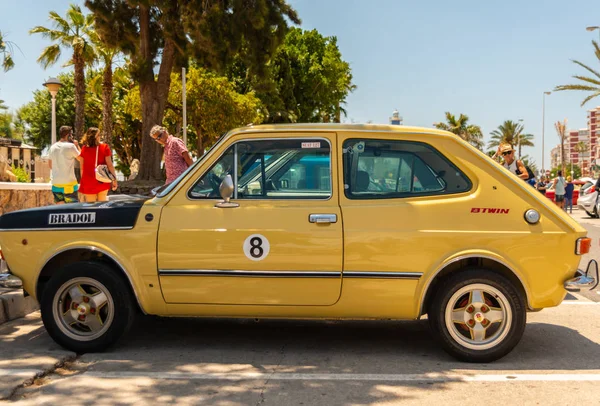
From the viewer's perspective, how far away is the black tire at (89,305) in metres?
5.20

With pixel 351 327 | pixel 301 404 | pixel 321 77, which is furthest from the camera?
pixel 321 77

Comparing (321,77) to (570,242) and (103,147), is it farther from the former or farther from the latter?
(570,242)

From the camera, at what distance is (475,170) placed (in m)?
5.12

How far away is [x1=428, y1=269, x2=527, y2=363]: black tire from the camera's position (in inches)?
195

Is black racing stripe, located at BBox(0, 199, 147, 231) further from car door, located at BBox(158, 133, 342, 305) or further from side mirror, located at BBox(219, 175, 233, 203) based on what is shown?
side mirror, located at BBox(219, 175, 233, 203)

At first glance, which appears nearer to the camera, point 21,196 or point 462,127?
point 21,196

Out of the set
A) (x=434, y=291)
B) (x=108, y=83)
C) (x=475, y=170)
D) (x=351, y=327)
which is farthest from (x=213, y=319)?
(x=108, y=83)

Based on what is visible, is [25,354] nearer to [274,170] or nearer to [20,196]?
[274,170]

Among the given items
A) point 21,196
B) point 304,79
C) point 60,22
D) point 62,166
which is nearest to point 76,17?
point 60,22

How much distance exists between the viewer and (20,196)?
1259 cm

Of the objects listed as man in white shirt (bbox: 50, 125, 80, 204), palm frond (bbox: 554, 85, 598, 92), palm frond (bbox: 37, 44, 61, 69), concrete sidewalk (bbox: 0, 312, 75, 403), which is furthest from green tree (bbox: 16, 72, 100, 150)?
concrete sidewalk (bbox: 0, 312, 75, 403)

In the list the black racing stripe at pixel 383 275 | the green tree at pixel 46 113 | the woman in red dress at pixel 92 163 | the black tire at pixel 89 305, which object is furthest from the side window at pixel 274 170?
the green tree at pixel 46 113

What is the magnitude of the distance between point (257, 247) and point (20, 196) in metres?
9.03

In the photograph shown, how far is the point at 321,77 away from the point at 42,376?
1665 inches
